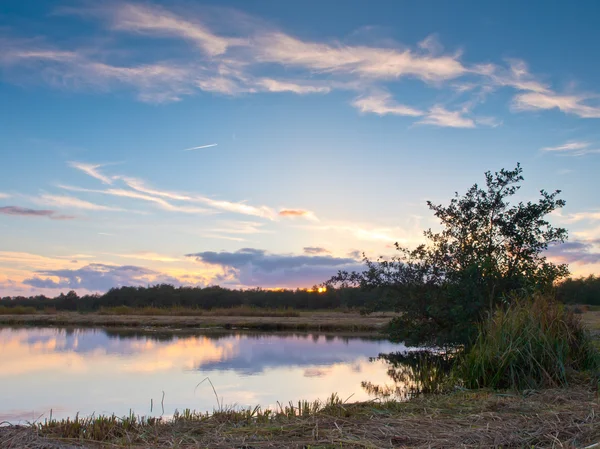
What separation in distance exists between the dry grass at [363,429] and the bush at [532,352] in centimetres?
192

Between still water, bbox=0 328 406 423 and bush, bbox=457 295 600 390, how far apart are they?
2.78 metres

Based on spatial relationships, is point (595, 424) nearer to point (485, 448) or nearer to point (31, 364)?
point (485, 448)

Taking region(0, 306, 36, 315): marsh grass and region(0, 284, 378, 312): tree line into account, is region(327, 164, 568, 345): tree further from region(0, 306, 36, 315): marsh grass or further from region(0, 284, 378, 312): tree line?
region(0, 284, 378, 312): tree line

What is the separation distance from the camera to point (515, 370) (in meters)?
10.0

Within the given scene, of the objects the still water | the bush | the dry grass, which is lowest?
the still water

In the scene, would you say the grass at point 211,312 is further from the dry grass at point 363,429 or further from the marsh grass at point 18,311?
the dry grass at point 363,429

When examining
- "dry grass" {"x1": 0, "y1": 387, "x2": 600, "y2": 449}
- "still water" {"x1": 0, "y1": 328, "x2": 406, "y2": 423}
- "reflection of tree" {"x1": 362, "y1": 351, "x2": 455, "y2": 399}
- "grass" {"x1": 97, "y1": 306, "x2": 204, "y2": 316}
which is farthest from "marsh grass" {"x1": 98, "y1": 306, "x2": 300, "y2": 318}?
"dry grass" {"x1": 0, "y1": 387, "x2": 600, "y2": 449}

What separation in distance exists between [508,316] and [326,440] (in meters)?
6.30

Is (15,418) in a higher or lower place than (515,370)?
lower

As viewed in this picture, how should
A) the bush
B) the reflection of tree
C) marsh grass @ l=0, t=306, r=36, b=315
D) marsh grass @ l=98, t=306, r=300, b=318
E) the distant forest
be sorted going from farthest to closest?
the distant forest, marsh grass @ l=0, t=306, r=36, b=315, marsh grass @ l=98, t=306, r=300, b=318, the reflection of tree, the bush

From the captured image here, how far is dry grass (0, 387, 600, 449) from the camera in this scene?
18.9ft

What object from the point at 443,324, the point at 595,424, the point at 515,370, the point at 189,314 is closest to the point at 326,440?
the point at 595,424

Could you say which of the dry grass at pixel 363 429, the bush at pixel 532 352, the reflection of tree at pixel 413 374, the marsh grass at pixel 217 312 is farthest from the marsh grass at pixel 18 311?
the dry grass at pixel 363 429

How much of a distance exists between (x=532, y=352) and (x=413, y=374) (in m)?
6.05
